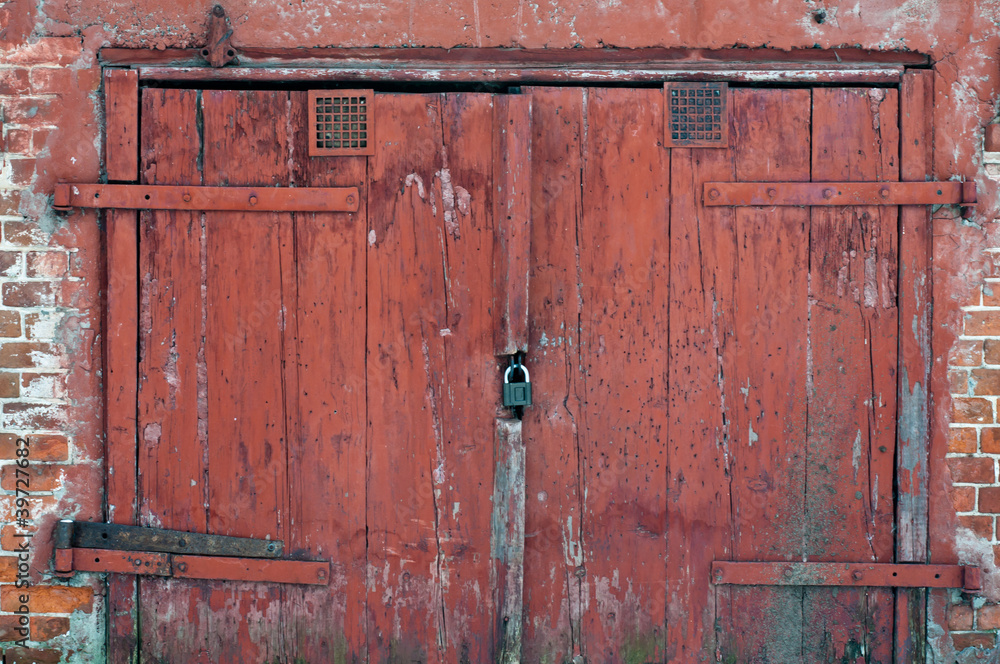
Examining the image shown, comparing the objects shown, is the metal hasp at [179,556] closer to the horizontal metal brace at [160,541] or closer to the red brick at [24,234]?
the horizontal metal brace at [160,541]

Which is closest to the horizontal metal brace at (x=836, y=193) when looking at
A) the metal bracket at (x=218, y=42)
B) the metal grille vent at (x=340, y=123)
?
the metal grille vent at (x=340, y=123)

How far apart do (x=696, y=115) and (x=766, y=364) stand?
3.07 feet

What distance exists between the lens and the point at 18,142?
247 cm

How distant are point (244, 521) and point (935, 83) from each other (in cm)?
295

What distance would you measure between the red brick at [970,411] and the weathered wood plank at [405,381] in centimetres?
185

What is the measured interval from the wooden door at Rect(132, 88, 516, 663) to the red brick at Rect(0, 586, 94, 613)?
205 mm

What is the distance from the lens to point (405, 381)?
98.9 inches

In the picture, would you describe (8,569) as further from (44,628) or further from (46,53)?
(46,53)

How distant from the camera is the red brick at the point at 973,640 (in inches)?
98.5

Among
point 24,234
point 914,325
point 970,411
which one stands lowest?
point 970,411

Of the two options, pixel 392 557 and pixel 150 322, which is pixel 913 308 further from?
pixel 150 322

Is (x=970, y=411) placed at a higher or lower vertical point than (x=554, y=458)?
higher

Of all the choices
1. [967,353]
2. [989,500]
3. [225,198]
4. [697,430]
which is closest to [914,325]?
[967,353]

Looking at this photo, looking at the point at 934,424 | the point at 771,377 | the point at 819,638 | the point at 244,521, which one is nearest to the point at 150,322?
the point at 244,521
